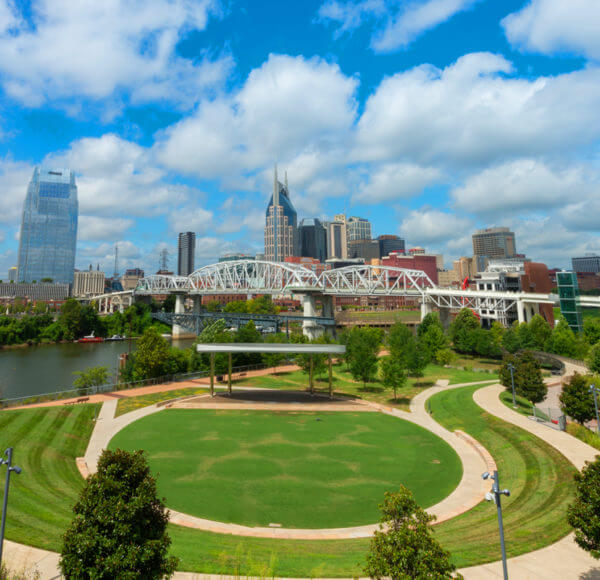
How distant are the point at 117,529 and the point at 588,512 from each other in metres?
14.4

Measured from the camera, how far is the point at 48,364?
246 ft

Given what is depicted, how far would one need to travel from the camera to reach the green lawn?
141 ft

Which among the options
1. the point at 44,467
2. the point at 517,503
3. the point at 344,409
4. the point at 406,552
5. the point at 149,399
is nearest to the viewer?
the point at 406,552

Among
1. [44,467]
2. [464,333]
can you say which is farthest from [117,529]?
[464,333]

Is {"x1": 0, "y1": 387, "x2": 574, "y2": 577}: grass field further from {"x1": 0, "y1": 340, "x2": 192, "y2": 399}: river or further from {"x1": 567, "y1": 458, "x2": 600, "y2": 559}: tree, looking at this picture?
{"x1": 0, "y1": 340, "x2": 192, "y2": 399}: river

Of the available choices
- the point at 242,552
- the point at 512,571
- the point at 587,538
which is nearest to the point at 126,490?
the point at 242,552

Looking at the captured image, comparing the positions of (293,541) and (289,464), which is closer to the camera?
(293,541)

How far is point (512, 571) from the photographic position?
40.6 feet

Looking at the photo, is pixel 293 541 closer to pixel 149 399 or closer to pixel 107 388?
pixel 149 399

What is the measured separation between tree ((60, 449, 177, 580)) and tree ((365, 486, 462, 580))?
18.1ft

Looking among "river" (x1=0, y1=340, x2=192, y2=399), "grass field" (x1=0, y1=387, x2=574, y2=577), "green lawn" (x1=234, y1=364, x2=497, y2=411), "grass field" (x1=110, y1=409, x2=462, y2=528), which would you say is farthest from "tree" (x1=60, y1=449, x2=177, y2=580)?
"river" (x1=0, y1=340, x2=192, y2=399)

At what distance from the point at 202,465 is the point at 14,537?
991 centimetres

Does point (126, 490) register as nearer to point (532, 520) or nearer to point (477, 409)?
point (532, 520)

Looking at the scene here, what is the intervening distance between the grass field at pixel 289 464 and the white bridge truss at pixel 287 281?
79.1 meters
